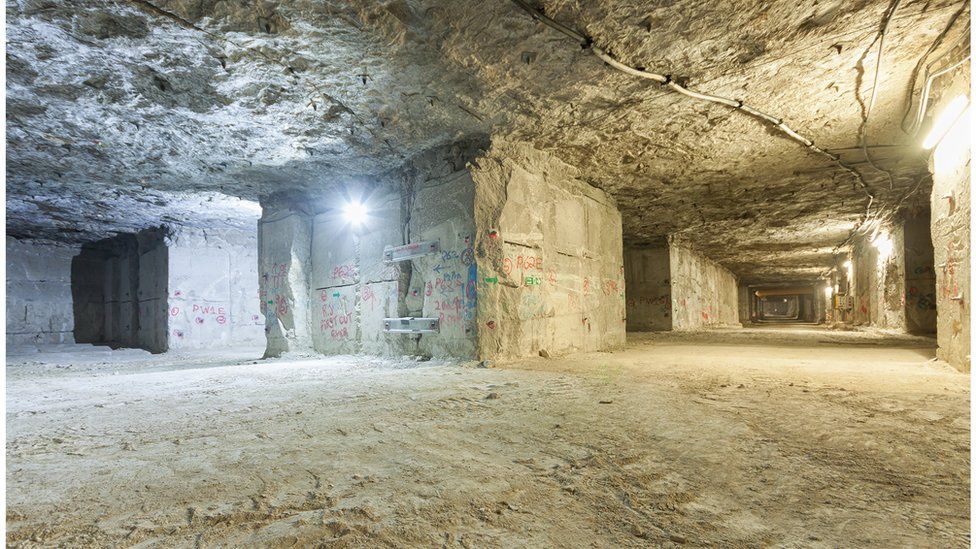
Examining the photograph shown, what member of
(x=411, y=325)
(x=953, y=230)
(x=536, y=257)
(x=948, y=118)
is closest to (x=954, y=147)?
(x=948, y=118)

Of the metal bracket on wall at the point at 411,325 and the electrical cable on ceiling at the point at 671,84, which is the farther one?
the metal bracket on wall at the point at 411,325

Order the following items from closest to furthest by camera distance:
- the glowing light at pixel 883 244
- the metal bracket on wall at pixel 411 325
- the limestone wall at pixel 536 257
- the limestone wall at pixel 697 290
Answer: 1. the limestone wall at pixel 536 257
2. the metal bracket on wall at pixel 411 325
3. the glowing light at pixel 883 244
4. the limestone wall at pixel 697 290

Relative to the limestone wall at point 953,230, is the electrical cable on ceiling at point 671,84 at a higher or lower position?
higher

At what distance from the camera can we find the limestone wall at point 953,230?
14.8 feet

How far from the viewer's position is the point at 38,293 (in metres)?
12.8

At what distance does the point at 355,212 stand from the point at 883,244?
14.3m

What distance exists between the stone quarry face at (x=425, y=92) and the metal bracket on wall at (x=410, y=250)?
1253mm

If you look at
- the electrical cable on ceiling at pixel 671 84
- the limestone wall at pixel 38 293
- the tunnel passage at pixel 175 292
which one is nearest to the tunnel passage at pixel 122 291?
the tunnel passage at pixel 175 292

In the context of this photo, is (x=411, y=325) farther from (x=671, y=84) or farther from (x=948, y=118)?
(x=948, y=118)

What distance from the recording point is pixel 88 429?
2980 mm

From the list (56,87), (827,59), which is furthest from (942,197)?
(56,87)

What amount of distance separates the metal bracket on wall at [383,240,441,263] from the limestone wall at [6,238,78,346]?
11762 mm

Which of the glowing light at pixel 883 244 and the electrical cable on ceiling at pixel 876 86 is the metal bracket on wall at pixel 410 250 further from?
the glowing light at pixel 883 244

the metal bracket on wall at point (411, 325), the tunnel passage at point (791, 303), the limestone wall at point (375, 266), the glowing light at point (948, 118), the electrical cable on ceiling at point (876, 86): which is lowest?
the tunnel passage at point (791, 303)
